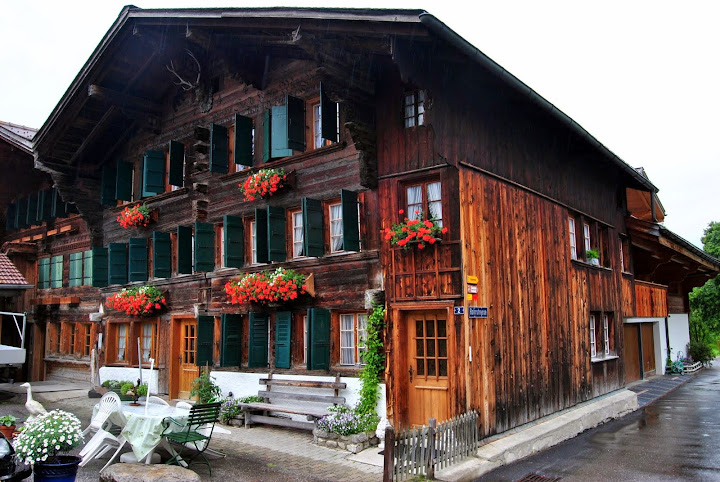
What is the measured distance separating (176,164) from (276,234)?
15.9 ft

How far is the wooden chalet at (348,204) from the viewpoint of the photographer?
1101 centimetres

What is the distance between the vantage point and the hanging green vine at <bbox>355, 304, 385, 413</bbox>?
1134 cm

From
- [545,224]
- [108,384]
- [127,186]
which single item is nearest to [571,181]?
[545,224]

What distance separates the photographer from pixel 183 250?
52.0ft

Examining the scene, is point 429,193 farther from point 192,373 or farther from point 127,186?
point 127,186

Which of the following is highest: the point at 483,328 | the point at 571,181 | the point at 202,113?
the point at 202,113

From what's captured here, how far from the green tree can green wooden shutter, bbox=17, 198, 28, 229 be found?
112 ft

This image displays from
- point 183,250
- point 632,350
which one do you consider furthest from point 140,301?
point 632,350

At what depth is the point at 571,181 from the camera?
15.7m

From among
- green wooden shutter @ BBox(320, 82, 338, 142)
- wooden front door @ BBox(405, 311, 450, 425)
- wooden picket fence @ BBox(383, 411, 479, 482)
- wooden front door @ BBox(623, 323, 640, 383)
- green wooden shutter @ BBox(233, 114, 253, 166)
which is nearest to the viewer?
wooden picket fence @ BBox(383, 411, 479, 482)

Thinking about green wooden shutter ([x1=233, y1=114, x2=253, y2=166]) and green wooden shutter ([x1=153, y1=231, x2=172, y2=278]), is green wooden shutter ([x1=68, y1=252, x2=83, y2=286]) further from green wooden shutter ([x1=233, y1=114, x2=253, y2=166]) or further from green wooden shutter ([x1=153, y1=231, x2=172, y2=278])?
green wooden shutter ([x1=233, y1=114, x2=253, y2=166])

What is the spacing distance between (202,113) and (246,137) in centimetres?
261

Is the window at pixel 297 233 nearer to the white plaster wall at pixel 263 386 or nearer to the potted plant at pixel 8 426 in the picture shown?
the white plaster wall at pixel 263 386

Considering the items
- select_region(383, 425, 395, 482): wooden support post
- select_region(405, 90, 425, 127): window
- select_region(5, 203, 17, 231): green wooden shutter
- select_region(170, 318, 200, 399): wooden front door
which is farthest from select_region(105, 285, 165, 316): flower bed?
select_region(383, 425, 395, 482): wooden support post
